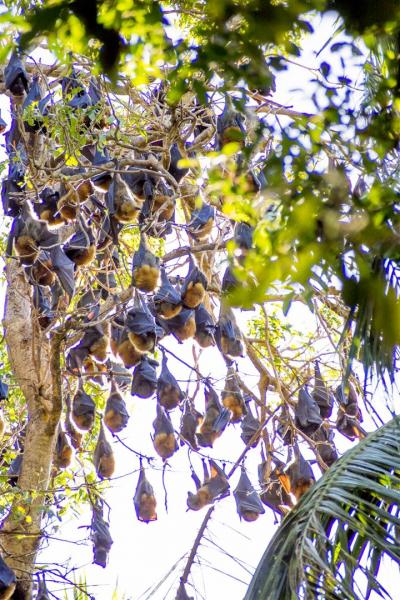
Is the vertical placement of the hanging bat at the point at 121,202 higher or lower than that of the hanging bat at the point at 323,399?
higher

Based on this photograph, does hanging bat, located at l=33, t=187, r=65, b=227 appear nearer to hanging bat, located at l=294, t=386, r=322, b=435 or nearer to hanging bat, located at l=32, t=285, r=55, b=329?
hanging bat, located at l=32, t=285, r=55, b=329

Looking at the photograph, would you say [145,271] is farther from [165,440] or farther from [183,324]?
[165,440]

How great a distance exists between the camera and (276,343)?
6.76 m

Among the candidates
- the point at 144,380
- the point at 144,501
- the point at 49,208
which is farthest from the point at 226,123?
the point at 144,501

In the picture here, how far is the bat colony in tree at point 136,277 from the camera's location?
5469 millimetres

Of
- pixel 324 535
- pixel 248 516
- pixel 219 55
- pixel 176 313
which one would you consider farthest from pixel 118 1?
pixel 248 516

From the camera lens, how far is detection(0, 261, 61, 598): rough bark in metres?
5.25

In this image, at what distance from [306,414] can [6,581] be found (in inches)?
86.7

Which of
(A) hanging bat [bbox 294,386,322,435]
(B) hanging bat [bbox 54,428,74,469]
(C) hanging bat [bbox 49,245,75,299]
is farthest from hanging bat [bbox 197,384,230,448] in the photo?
(C) hanging bat [bbox 49,245,75,299]

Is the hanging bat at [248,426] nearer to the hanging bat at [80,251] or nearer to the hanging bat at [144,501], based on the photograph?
the hanging bat at [144,501]

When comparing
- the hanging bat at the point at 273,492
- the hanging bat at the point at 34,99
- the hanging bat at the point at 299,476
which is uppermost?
the hanging bat at the point at 34,99

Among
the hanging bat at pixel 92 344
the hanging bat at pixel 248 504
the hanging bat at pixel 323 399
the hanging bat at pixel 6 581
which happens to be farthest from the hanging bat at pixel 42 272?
the hanging bat at pixel 248 504

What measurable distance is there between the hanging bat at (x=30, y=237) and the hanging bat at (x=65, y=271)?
93 millimetres

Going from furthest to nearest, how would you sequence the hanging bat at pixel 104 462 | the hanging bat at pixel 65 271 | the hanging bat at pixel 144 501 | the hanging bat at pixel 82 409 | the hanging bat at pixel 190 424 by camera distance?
the hanging bat at pixel 144 501, the hanging bat at pixel 190 424, the hanging bat at pixel 104 462, the hanging bat at pixel 82 409, the hanging bat at pixel 65 271
